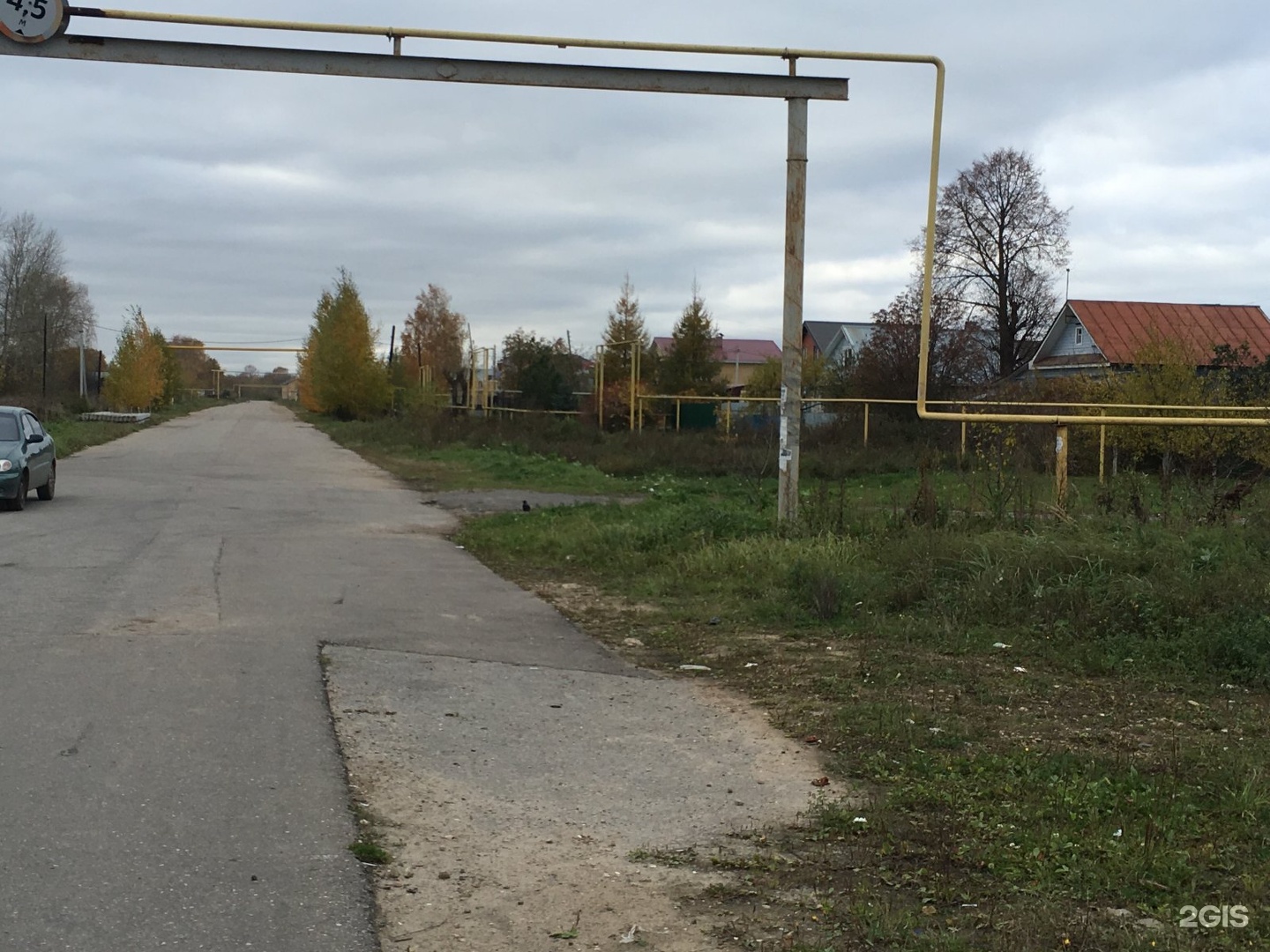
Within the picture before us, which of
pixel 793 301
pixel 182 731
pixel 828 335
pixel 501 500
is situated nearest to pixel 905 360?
pixel 501 500

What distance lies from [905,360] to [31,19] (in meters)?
28.6

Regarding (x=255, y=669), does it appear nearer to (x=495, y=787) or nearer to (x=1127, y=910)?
(x=495, y=787)

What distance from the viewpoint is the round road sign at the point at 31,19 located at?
11.2 meters

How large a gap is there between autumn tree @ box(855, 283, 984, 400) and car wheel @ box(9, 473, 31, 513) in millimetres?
23795

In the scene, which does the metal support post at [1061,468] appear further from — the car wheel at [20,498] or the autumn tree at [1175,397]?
the car wheel at [20,498]

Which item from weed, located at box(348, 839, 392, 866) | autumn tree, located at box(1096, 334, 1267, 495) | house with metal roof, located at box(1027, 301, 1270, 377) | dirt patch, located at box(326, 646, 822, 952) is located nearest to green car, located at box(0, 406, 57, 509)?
dirt patch, located at box(326, 646, 822, 952)

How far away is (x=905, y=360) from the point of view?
3631 cm

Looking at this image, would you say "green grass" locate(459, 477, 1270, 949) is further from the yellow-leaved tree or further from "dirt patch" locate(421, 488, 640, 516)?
the yellow-leaved tree

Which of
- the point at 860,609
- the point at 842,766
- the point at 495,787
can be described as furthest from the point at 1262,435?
the point at 495,787

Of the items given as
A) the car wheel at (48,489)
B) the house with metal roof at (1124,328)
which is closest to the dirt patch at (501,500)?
the car wheel at (48,489)

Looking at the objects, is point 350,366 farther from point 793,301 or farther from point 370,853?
point 370,853

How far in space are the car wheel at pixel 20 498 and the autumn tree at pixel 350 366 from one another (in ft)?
164

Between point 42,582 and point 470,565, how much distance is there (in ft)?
14.0

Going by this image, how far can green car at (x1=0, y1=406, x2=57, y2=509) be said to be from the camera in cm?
1672
